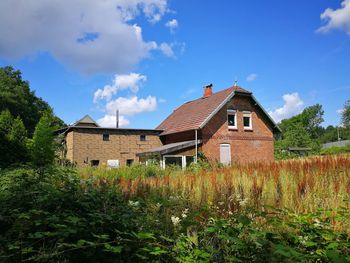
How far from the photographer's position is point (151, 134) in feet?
102

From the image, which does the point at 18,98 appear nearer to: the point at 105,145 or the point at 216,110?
the point at 105,145

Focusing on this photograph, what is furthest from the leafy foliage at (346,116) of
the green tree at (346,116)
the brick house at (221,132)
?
the brick house at (221,132)

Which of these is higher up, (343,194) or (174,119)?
(174,119)

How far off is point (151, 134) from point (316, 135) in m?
85.5

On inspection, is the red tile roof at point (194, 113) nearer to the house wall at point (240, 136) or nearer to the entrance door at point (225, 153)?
the house wall at point (240, 136)

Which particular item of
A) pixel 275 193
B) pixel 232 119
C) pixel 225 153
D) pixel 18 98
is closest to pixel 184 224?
pixel 275 193

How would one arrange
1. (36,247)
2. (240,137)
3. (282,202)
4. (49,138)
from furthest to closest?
(49,138)
(240,137)
(282,202)
(36,247)

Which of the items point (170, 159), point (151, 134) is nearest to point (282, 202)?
point (170, 159)

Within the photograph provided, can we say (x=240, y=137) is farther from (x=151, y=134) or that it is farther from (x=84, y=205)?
(x=84, y=205)

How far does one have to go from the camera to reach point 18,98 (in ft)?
161

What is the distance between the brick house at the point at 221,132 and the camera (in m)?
25.3

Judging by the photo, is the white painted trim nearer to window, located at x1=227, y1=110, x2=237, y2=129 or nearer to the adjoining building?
the adjoining building

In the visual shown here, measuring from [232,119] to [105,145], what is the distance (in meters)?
11.7

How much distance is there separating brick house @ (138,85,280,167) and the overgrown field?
A: 19665 mm
